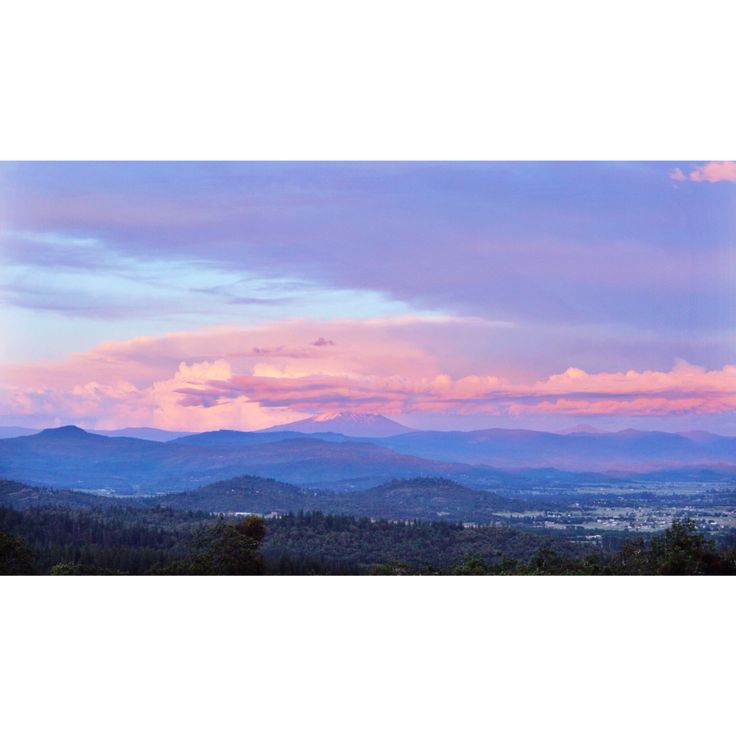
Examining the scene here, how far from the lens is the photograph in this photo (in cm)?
1232

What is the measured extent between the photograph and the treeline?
0.07 m

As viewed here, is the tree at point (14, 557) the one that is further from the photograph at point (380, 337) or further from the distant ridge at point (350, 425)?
the distant ridge at point (350, 425)

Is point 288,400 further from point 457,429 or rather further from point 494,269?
point 494,269

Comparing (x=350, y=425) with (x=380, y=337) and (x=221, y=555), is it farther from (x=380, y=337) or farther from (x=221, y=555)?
(x=221, y=555)

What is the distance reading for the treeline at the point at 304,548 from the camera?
10.1 m

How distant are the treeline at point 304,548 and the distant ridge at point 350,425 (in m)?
1.65

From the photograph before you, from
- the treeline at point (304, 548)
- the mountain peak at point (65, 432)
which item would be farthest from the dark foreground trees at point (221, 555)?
the mountain peak at point (65, 432)

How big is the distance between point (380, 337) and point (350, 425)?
5.87 feet

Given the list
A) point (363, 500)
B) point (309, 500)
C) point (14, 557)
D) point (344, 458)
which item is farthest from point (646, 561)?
point (14, 557)

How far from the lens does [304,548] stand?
38.0 ft

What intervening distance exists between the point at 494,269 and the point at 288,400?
3.65 m

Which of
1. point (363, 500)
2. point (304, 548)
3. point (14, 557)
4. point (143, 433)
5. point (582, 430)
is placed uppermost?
point (582, 430)
